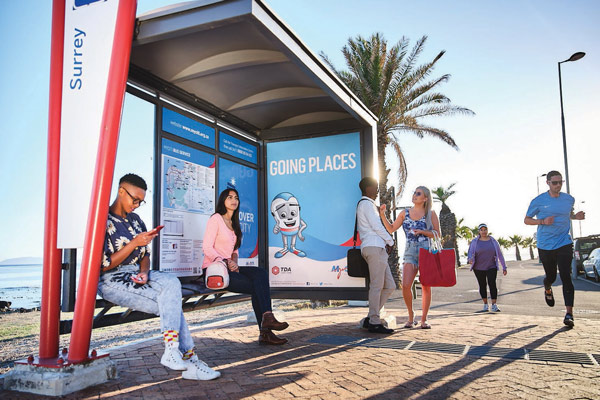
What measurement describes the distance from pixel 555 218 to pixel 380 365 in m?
3.75

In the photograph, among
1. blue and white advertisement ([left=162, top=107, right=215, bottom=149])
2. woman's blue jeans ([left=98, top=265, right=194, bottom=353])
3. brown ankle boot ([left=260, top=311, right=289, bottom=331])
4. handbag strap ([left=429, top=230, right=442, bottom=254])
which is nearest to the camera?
woman's blue jeans ([left=98, top=265, right=194, bottom=353])

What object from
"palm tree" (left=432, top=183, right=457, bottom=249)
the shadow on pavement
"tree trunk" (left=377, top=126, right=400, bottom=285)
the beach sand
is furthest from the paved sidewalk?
"palm tree" (left=432, top=183, right=457, bottom=249)

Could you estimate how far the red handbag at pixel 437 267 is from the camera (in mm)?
5648

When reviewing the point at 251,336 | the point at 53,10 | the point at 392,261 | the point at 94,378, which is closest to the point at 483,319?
the point at 251,336

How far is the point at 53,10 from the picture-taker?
3.78 m

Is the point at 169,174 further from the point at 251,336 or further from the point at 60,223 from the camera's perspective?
the point at 251,336

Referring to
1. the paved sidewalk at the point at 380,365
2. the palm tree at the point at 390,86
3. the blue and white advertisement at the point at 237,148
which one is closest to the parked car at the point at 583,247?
the palm tree at the point at 390,86

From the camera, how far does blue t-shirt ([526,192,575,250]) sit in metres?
6.07

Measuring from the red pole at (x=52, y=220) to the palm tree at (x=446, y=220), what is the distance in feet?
114

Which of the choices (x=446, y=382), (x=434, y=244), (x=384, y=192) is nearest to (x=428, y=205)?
(x=434, y=244)

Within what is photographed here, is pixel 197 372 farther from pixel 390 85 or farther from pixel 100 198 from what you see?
pixel 390 85

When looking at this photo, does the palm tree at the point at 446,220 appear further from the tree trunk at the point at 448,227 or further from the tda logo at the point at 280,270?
the tda logo at the point at 280,270

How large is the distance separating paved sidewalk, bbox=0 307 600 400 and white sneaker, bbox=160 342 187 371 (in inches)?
5.3

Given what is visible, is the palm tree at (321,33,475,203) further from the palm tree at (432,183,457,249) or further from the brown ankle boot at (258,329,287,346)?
the palm tree at (432,183,457,249)
